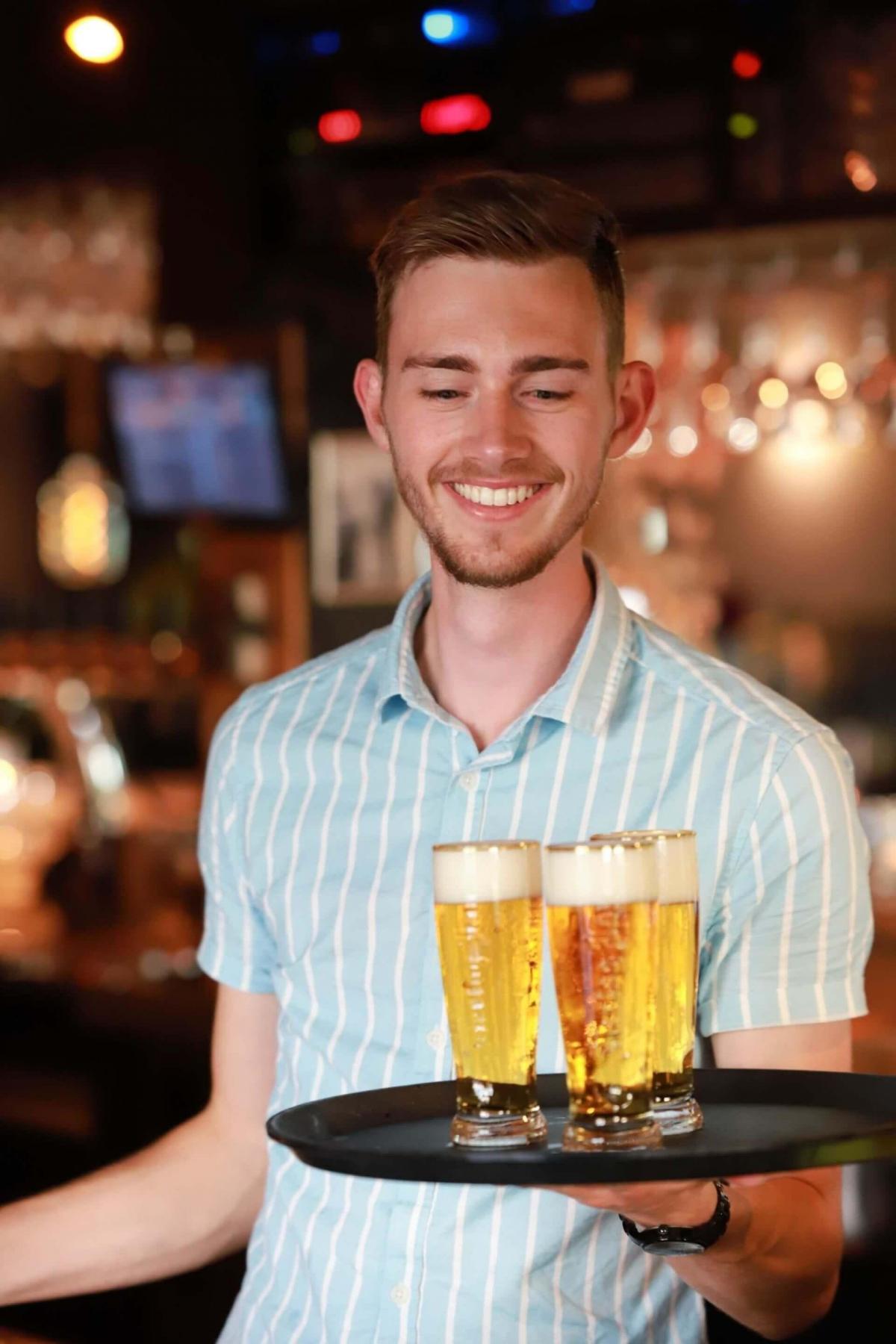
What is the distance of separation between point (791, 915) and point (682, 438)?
2.55 metres

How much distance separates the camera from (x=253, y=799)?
1.85 meters

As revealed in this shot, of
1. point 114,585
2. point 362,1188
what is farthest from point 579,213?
point 114,585

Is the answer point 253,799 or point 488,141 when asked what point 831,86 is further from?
point 253,799

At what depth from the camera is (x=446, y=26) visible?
3930 mm

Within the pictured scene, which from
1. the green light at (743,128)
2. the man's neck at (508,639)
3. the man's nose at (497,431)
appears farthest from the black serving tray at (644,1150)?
the green light at (743,128)

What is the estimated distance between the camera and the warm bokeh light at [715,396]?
3.96 metres

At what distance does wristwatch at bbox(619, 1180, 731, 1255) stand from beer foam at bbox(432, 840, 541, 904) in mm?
264

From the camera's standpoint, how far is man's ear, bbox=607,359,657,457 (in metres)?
1.80

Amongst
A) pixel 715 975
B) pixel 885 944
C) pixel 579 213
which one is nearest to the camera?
pixel 715 975

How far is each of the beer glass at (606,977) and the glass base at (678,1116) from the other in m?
0.04

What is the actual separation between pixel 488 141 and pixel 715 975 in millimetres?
2764

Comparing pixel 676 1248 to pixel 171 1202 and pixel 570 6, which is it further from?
pixel 570 6

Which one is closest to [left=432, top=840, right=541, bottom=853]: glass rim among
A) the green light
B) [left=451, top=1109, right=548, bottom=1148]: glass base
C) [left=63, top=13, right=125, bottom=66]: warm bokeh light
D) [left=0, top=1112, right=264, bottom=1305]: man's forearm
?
[left=451, top=1109, right=548, bottom=1148]: glass base

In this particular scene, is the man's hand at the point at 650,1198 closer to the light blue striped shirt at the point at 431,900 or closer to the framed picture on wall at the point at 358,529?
the light blue striped shirt at the point at 431,900
